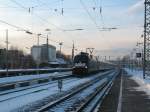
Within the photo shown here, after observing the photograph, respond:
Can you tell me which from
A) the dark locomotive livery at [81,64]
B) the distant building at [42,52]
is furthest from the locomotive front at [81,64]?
the distant building at [42,52]

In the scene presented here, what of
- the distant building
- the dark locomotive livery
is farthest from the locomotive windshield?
the distant building

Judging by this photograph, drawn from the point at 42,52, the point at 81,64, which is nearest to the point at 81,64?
the point at 81,64

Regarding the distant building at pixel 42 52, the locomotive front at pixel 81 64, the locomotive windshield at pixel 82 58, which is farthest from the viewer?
the distant building at pixel 42 52

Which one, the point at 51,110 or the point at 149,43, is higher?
the point at 149,43

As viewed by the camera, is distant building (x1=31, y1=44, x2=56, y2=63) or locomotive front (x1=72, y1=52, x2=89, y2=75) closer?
locomotive front (x1=72, y1=52, x2=89, y2=75)

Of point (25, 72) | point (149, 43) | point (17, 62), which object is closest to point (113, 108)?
point (149, 43)

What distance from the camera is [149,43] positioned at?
1756 inches

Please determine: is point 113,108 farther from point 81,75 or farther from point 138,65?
point 138,65

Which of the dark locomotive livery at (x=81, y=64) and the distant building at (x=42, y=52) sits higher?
the distant building at (x=42, y=52)

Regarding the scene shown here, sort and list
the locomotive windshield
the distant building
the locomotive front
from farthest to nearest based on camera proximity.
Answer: the distant building
the locomotive windshield
the locomotive front

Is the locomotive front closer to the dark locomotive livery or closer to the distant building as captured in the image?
the dark locomotive livery

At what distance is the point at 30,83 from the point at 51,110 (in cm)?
2227

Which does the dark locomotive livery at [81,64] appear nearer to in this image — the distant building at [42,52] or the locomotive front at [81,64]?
the locomotive front at [81,64]

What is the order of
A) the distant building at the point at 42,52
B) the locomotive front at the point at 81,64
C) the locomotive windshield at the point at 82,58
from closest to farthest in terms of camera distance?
the locomotive front at the point at 81,64 → the locomotive windshield at the point at 82,58 → the distant building at the point at 42,52
